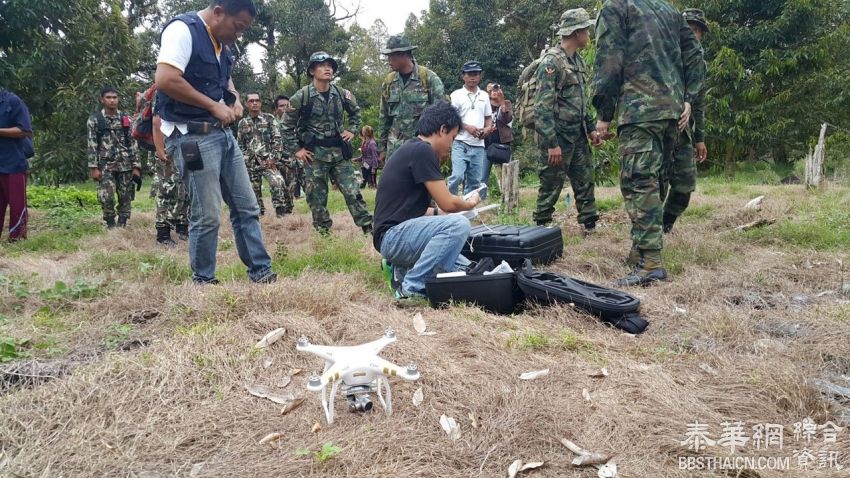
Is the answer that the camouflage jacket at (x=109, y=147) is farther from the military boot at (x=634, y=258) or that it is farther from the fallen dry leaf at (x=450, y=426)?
the fallen dry leaf at (x=450, y=426)

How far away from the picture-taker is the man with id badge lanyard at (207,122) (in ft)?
11.1

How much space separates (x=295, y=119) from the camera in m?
6.12

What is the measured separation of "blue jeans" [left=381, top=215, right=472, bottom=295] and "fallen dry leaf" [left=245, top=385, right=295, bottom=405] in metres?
1.40

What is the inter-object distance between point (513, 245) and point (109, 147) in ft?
18.0

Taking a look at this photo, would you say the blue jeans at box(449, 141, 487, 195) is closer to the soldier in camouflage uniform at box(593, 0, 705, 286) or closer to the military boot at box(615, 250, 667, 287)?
the soldier in camouflage uniform at box(593, 0, 705, 286)

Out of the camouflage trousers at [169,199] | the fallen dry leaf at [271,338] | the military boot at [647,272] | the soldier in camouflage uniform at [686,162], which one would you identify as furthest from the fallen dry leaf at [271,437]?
the camouflage trousers at [169,199]

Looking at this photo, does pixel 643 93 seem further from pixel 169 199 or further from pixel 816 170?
pixel 816 170

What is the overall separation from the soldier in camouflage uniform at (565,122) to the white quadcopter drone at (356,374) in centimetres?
369

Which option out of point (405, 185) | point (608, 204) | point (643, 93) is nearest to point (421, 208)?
point (405, 185)

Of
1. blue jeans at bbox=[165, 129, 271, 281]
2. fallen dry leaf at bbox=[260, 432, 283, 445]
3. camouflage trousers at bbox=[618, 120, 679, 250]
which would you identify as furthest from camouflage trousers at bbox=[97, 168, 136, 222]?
fallen dry leaf at bbox=[260, 432, 283, 445]

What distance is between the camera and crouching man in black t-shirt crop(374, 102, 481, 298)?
3.56 metres

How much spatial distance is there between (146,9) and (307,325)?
2390 centimetres

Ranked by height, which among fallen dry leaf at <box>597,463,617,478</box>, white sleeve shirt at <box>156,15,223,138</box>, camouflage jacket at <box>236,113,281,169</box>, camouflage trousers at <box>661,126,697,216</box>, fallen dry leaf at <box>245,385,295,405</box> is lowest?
fallen dry leaf at <box>597,463,617,478</box>

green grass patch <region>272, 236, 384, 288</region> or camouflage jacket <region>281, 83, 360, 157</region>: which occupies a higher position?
camouflage jacket <region>281, 83, 360, 157</region>
